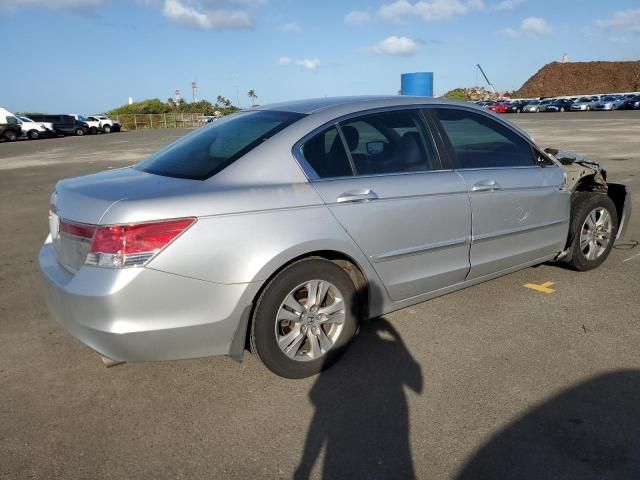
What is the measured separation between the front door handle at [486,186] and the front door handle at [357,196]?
0.89 metres

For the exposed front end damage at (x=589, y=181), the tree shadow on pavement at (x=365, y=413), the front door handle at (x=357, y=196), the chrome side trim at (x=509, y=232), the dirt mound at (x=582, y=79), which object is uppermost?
the dirt mound at (x=582, y=79)

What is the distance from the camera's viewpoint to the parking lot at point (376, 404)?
2.53 meters

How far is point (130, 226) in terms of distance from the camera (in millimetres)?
2678

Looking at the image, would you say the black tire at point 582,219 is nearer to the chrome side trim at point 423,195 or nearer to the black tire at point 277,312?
the chrome side trim at point 423,195

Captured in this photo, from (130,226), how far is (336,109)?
5.08 feet

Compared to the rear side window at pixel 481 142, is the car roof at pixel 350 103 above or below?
above

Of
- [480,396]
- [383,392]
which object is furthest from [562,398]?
[383,392]

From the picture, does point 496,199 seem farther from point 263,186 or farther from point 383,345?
point 263,186

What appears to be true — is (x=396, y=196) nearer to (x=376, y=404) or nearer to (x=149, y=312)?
(x=376, y=404)

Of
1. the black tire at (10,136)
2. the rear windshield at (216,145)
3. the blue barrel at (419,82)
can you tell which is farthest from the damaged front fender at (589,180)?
the black tire at (10,136)

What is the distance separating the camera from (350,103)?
3.68m

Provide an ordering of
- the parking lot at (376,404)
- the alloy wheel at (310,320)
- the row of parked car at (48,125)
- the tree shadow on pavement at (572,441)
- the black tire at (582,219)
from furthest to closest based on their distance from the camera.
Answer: the row of parked car at (48,125), the black tire at (582,219), the alloy wheel at (310,320), the parking lot at (376,404), the tree shadow on pavement at (572,441)

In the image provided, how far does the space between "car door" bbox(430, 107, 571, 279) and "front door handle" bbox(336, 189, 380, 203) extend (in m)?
0.85

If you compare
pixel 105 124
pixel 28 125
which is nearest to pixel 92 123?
pixel 105 124
